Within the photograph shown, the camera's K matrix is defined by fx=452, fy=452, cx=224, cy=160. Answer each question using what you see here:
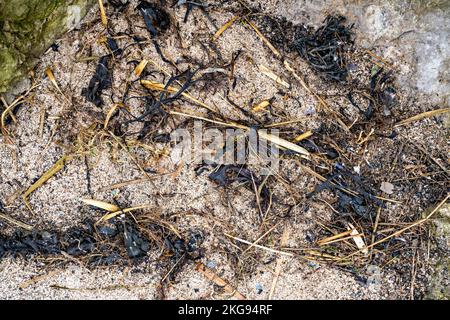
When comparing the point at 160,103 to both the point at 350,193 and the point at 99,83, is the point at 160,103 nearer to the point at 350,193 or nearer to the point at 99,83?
the point at 99,83

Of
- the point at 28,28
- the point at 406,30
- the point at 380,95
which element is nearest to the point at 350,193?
the point at 380,95

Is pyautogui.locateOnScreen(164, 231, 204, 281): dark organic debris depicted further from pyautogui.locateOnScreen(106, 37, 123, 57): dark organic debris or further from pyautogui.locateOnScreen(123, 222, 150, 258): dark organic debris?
pyautogui.locateOnScreen(106, 37, 123, 57): dark organic debris

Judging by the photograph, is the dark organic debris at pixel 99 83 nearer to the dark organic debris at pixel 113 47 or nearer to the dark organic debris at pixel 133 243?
the dark organic debris at pixel 113 47

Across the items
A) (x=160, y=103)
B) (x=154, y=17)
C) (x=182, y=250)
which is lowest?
(x=182, y=250)

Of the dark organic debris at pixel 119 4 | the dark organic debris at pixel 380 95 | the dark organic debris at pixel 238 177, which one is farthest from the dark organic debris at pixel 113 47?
the dark organic debris at pixel 380 95
